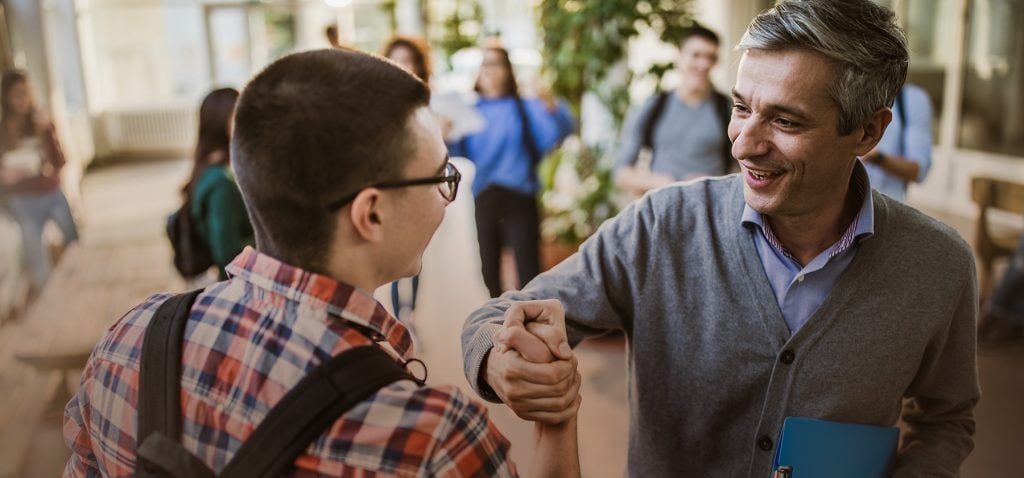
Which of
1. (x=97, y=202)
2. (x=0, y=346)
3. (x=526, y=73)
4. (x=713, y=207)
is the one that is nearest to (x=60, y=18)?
A: (x=97, y=202)

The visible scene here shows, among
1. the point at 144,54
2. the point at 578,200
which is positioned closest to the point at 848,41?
the point at 578,200

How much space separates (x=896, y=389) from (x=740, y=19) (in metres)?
5.76

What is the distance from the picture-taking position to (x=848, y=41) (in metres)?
1.13

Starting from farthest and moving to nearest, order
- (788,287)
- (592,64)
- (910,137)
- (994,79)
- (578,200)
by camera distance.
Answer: (994,79) → (578,200) → (592,64) → (910,137) → (788,287)

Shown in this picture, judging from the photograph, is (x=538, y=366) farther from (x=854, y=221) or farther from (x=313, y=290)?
(x=854, y=221)

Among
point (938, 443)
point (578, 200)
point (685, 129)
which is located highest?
point (685, 129)

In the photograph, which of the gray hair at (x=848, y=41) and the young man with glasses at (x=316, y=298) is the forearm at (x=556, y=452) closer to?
the young man with glasses at (x=316, y=298)

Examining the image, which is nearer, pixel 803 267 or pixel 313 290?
pixel 313 290

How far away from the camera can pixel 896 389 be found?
122cm

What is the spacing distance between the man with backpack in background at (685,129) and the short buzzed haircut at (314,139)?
281 centimetres

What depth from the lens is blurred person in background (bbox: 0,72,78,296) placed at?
4094mm

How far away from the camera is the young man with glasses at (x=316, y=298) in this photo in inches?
28.0

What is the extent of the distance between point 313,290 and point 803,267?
0.81 meters

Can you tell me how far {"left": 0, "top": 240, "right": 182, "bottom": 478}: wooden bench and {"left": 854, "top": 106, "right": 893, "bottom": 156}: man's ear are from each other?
2.50 m
